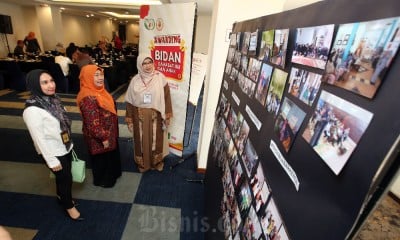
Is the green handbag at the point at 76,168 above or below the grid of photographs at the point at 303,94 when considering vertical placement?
below

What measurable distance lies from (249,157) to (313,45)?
0.56 m

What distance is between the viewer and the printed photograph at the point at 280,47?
Result: 79cm

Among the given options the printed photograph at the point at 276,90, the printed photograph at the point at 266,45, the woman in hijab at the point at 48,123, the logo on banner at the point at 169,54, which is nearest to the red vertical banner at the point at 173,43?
the logo on banner at the point at 169,54

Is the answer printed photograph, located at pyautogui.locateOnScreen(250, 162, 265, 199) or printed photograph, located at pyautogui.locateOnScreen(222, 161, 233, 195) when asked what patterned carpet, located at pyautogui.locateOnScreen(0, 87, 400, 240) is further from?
printed photograph, located at pyautogui.locateOnScreen(250, 162, 265, 199)

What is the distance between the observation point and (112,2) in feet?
29.4

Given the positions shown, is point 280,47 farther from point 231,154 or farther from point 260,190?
point 231,154

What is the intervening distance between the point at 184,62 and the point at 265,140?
1.93 meters

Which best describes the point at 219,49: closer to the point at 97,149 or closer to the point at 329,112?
the point at 97,149

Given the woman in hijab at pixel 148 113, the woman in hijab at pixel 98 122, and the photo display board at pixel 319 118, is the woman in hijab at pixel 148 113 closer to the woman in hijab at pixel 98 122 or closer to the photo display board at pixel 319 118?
the woman in hijab at pixel 98 122

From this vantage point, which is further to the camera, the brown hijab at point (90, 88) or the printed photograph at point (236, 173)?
the brown hijab at point (90, 88)

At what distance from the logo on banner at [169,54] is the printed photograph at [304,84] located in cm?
201

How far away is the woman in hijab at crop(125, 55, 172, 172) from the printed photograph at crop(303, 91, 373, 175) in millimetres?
2139

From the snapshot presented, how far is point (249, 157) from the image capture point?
1011 mm

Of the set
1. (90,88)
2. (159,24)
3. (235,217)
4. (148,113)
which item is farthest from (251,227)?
(159,24)
